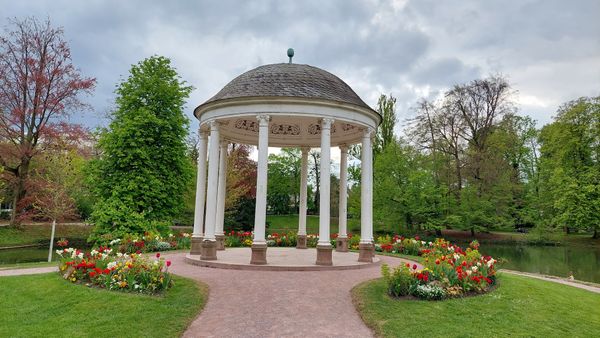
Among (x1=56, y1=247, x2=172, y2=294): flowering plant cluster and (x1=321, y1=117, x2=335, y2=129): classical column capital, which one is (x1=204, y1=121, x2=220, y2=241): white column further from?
(x1=321, y1=117, x2=335, y2=129): classical column capital

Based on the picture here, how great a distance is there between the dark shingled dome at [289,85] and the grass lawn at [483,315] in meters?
8.17

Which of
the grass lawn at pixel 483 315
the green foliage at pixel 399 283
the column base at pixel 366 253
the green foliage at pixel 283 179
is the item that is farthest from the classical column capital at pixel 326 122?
the green foliage at pixel 283 179

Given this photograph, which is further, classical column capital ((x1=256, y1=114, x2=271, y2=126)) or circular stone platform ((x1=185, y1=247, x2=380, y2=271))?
classical column capital ((x1=256, y1=114, x2=271, y2=126))

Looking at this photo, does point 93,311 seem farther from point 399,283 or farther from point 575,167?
point 575,167

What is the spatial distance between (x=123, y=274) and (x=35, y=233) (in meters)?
31.7

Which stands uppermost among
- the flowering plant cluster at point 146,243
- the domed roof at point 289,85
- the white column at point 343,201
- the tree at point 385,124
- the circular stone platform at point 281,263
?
the tree at point 385,124

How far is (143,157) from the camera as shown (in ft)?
81.4

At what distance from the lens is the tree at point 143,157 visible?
2419cm

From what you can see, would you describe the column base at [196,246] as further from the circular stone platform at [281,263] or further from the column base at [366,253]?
the column base at [366,253]

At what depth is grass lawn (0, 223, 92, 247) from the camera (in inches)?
1289

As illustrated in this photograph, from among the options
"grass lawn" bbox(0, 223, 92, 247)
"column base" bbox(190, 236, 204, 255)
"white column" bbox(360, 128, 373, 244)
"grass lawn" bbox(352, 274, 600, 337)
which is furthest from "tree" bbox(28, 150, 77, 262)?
"grass lawn" bbox(352, 274, 600, 337)

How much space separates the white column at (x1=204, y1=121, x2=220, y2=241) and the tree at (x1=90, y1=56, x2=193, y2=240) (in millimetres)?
9825

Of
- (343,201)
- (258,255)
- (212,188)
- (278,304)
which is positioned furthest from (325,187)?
(278,304)

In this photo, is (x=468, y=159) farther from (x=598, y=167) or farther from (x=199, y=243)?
(x=199, y=243)
